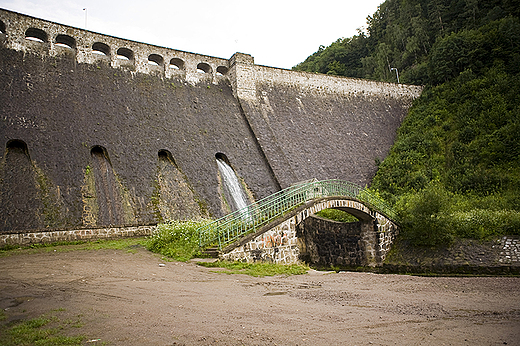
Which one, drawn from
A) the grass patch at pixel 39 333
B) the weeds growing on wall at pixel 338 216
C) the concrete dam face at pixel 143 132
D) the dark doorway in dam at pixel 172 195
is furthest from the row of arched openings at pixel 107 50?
the grass patch at pixel 39 333

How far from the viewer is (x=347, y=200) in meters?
16.3

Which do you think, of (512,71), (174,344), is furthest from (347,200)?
(512,71)

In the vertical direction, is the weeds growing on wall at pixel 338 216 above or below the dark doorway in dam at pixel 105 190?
below

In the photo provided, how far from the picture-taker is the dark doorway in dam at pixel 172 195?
18.8 metres

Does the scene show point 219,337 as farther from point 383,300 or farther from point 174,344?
point 383,300

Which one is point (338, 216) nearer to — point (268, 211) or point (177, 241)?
point (268, 211)

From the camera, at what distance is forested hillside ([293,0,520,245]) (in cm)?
1738

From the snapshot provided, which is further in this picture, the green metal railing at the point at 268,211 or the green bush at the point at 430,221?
the green bush at the point at 430,221

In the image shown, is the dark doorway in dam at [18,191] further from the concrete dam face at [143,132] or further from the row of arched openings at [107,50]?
the row of arched openings at [107,50]

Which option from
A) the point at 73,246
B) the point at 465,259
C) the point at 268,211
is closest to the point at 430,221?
the point at 465,259

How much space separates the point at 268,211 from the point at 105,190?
8.99 m

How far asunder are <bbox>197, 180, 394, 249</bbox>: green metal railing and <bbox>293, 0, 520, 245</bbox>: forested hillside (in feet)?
10.6

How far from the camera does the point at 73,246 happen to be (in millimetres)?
14250

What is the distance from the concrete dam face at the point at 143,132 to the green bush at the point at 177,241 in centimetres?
477
